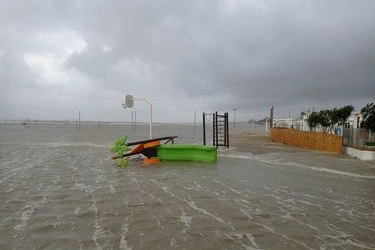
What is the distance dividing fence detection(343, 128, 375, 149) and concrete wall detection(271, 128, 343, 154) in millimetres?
598

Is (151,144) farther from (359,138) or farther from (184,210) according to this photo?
(359,138)

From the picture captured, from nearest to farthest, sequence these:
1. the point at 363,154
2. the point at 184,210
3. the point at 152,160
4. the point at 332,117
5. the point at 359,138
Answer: the point at 184,210, the point at 152,160, the point at 363,154, the point at 359,138, the point at 332,117

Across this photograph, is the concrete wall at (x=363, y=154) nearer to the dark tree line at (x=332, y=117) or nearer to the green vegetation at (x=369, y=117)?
the green vegetation at (x=369, y=117)

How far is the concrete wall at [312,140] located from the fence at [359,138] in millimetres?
598

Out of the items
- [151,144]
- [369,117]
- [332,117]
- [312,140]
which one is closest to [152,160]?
[151,144]

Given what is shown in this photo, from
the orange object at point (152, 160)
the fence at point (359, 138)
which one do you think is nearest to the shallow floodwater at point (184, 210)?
the orange object at point (152, 160)

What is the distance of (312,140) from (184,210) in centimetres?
2425

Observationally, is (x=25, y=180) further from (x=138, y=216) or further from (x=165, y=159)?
(x=165, y=159)

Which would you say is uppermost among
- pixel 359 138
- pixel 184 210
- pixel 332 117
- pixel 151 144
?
pixel 332 117

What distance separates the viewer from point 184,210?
25.4 ft

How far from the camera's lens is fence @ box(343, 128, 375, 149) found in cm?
2185

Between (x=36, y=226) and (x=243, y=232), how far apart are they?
11.3ft

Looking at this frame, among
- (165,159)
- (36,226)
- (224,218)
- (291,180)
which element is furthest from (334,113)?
(36,226)

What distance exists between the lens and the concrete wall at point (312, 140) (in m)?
25.7
